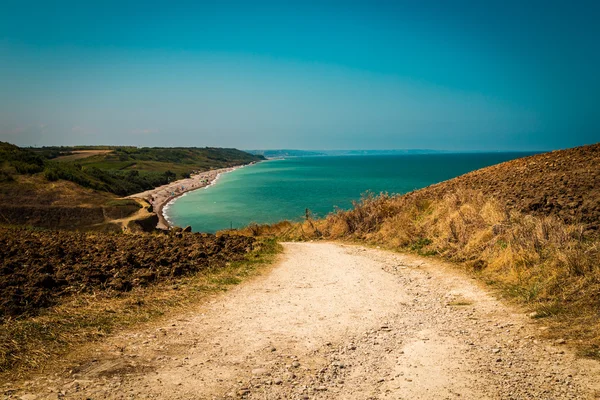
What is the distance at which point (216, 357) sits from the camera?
5.52 metres

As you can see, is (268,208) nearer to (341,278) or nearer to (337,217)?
(337,217)

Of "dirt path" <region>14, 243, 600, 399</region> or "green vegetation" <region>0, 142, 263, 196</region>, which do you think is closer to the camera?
"dirt path" <region>14, 243, 600, 399</region>

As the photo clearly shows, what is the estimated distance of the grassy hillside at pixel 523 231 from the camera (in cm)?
696

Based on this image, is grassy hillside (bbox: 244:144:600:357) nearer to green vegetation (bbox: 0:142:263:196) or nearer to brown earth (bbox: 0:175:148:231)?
brown earth (bbox: 0:175:148:231)

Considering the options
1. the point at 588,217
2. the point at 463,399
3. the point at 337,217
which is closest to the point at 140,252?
the point at 463,399

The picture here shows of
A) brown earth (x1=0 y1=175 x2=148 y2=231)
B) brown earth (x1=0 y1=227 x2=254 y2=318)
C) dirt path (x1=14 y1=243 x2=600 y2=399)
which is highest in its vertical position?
brown earth (x1=0 y1=227 x2=254 y2=318)

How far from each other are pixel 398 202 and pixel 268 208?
62221mm

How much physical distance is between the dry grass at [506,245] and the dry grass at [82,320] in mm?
6593

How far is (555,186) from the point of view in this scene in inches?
545

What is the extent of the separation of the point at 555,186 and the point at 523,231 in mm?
5347

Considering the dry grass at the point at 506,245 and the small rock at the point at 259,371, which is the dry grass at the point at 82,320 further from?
the dry grass at the point at 506,245

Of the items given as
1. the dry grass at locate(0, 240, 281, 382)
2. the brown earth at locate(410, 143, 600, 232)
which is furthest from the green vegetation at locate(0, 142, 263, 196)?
the brown earth at locate(410, 143, 600, 232)

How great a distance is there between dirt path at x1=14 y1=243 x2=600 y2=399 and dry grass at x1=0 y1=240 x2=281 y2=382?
0.44m

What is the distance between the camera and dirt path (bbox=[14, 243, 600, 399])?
181 inches
